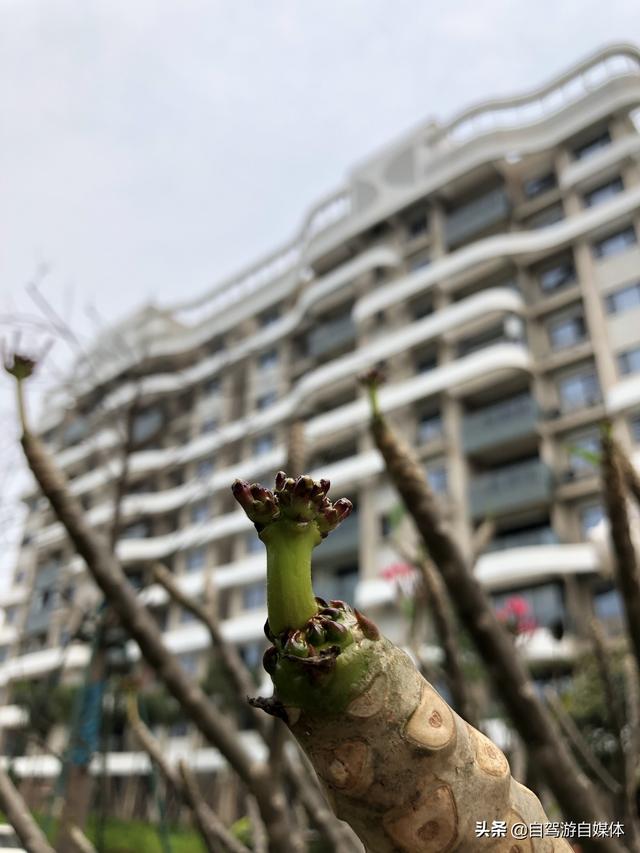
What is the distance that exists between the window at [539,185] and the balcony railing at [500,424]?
26.5 ft

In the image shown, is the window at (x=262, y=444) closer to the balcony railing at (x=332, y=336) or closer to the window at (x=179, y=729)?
the balcony railing at (x=332, y=336)

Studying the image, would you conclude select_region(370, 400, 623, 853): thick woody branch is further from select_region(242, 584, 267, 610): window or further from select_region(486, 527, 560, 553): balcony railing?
select_region(242, 584, 267, 610): window

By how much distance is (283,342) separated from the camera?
30234 mm

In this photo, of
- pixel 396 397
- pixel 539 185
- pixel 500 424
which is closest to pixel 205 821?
pixel 500 424

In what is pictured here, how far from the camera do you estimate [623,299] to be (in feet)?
70.0

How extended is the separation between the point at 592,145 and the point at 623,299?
21.3 ft

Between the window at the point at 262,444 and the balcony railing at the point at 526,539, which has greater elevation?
the window at the point at 262,444

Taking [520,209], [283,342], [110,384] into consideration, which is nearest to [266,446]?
[283,342]

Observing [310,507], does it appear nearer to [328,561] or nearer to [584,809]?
[584,809]

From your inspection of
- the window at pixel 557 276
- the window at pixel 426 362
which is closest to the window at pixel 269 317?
the window at pixel 426 362

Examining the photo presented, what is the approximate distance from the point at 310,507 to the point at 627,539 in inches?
64.0

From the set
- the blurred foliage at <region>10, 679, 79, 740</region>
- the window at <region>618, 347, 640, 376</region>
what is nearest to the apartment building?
the window at <region>618, 347, 640, 376</region>

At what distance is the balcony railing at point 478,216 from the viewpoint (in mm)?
24906

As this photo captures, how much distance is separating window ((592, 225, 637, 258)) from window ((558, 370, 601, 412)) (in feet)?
13.4
